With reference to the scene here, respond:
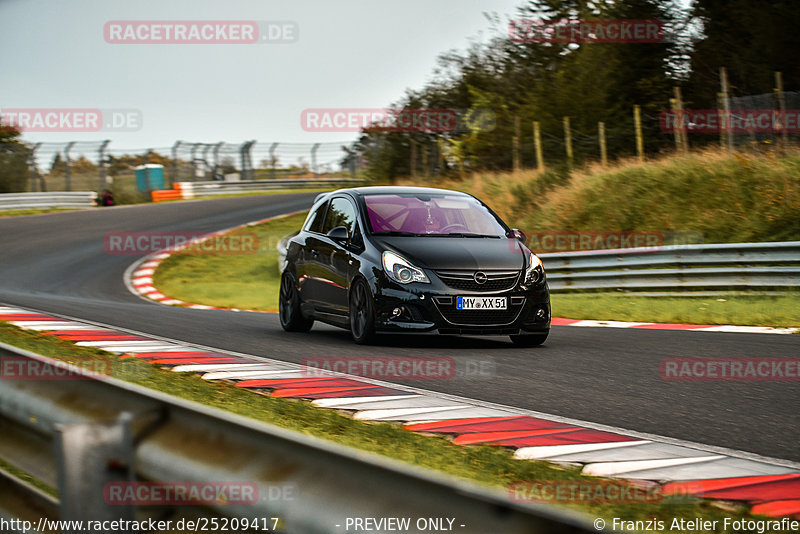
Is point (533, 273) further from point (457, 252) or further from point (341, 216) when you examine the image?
point (341, 216)

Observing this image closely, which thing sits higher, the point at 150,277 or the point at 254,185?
the point at 254,185

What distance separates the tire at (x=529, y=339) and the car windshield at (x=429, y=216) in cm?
119

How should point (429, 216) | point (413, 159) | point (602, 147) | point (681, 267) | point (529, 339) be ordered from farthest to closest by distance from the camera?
point (413, 159), point (602, 147), point (681, 267), point (429, 216), point (529, 339)

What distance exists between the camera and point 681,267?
51.0 feet

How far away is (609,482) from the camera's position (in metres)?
4.04

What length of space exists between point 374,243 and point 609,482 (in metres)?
5.82

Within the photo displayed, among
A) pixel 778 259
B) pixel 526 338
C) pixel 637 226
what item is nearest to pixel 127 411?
pixel 526 338

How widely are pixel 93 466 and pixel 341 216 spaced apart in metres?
8.25

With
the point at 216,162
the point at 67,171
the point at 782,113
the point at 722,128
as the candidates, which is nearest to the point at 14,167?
the point at 67,171

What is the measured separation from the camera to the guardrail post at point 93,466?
2.54 metres

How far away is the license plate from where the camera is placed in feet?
29.9

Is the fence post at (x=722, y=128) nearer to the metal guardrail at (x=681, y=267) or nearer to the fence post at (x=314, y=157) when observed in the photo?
the metal guardrail at (x=681, y=267)

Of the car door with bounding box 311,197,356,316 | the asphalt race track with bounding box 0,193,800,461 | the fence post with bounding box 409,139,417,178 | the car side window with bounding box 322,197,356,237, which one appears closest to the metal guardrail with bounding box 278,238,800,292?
the asphalt race track with bounding box 0,193,800,461

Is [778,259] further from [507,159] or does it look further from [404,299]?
[507,159]
